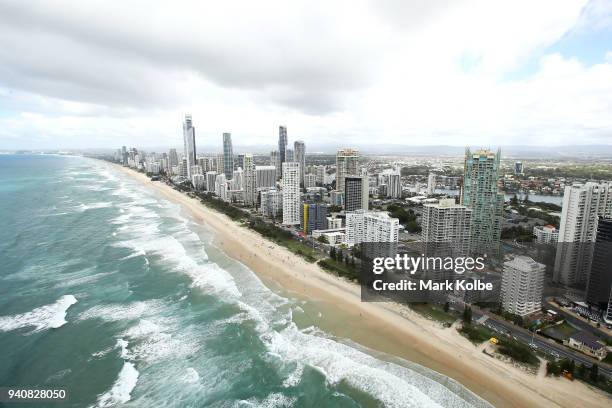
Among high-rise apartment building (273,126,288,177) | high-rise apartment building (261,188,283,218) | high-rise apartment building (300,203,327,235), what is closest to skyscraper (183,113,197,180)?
high-rise apartment building (273,126,288,177)

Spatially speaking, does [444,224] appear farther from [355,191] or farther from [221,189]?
[221,189]

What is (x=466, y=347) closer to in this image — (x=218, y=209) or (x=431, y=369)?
(x=431, y=369)

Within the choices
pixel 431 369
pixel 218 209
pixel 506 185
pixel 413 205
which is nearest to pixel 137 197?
pixel 218 209

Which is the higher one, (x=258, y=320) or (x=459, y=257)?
(x=459, y=257)

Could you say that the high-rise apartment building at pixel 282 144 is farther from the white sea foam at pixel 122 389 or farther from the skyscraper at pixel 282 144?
the white sea foam at pixel 122 389

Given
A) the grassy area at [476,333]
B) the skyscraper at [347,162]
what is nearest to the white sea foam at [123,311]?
the grassy area at [476,333]

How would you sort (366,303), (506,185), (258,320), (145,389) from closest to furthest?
1. (145,389)
2. (258,320)
3. (366,303)
4. (506,185)

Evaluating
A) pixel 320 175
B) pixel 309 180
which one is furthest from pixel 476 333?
pixel 320 175
